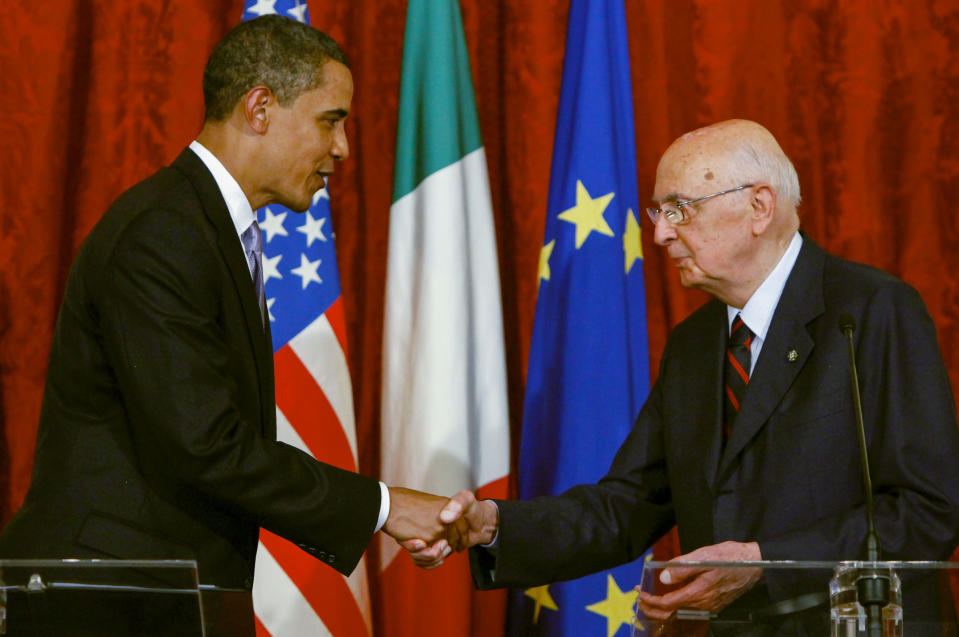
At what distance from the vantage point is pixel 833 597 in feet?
5.41

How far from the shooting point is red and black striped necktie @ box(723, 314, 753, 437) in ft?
8.93

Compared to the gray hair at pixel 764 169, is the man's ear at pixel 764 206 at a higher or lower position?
lower

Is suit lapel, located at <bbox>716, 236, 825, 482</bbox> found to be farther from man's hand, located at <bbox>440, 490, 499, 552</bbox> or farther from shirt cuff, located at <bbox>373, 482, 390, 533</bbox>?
shirt cuff, located at <bbox>373, 482, 390, 533</bbox>

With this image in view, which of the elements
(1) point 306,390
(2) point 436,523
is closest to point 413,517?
(2) point 436,523

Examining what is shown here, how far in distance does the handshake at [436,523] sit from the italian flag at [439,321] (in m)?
0.65

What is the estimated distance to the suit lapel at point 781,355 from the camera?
102 inches

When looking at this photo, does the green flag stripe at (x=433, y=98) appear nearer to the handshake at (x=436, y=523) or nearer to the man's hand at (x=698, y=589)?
the handshake at (x=436, y=523)

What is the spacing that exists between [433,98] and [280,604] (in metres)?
1.54

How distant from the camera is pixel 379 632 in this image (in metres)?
3.81

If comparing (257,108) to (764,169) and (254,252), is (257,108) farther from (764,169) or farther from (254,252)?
(764,169)

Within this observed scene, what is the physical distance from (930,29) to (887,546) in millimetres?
2292

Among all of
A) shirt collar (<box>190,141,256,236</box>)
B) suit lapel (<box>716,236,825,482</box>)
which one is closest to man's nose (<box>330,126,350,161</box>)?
shirt collar (<box>190,141,256,236</box>)

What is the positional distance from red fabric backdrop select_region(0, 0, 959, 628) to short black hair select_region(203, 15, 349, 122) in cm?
133

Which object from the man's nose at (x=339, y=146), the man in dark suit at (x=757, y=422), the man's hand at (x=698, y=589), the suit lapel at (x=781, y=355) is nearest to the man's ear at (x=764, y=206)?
the man in dark suit at (x=757, y=422)
